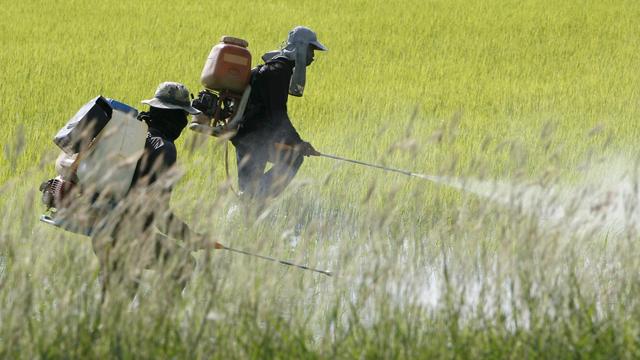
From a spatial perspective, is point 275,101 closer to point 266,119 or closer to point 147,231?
point 266,119

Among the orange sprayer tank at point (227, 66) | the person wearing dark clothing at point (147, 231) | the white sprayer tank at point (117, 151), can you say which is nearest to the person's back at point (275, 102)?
the orange sprayer tank at point (227, 66)

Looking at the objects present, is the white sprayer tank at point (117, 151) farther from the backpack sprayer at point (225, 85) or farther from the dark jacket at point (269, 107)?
the dark jacket at point (269, 107)

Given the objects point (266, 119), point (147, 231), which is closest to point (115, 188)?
point (147, 231)

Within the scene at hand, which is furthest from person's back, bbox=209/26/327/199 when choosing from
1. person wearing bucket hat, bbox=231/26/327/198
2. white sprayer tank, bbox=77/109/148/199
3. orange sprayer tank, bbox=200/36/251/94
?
white sprayer tank, bbox=77/109/148/199

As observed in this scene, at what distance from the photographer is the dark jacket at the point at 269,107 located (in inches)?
243

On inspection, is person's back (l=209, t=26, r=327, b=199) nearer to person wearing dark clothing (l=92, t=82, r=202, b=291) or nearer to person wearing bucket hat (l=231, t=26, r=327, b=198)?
person wearing bucket hat (l=231, t=26, r=327, b=198)

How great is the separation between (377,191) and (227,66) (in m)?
1.35

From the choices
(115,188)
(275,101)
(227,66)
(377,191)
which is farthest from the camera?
(377,191)

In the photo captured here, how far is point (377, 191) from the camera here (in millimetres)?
6832

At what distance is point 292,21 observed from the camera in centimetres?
1644

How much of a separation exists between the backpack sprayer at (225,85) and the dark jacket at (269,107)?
0.07m

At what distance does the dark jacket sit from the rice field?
30 centimetres

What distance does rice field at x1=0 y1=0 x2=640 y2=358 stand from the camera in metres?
3.41


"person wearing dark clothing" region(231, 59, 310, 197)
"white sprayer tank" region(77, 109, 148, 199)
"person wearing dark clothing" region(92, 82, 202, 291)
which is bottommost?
"person wearing dark clothing" region(92, 82, 202, 291)
